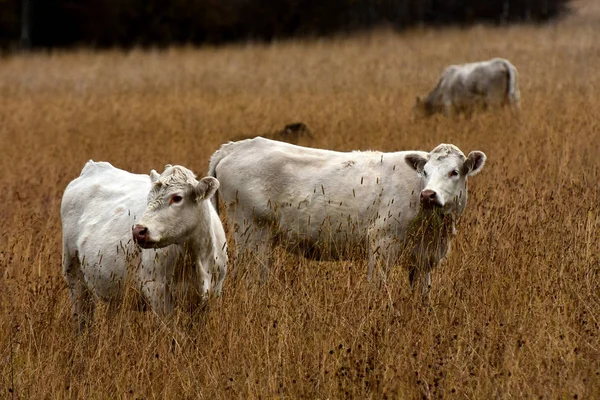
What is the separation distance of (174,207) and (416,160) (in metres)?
1.81

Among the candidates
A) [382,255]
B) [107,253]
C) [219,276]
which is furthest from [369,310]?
[107,253]

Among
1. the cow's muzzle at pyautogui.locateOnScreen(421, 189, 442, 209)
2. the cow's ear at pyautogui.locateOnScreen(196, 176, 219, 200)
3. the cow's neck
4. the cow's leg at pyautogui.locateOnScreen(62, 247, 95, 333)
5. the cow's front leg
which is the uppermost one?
the cow's ear at pyautogui.locateOnScreen(196, 176, 219, 200)

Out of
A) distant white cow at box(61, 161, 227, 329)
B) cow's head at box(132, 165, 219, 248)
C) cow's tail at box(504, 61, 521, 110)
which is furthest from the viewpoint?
cow's tail at box(504, 61, 521, 110)

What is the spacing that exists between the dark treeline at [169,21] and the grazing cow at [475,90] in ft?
54.7

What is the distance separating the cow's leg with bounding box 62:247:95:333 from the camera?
4.88 m

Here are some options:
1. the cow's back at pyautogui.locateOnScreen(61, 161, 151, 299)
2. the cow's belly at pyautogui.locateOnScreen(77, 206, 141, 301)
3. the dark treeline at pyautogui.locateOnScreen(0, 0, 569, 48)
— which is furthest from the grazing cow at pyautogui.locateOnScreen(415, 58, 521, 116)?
the dark treeline at pyautogui.locateOnScreen(0, 0, 569, 48)

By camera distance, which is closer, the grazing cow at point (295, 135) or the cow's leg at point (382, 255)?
the cow's leg at point (382, 255)

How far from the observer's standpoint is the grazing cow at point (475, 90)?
41.0ft

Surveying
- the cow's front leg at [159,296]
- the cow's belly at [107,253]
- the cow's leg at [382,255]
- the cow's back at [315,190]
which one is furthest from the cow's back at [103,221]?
the cow's leg at [382,255]

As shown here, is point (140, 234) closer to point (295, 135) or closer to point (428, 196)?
point (428, 196)

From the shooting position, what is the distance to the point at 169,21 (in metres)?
32.9

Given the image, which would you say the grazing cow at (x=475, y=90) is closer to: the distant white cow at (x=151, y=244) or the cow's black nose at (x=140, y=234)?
the distant white cow at (x=151, y=244)

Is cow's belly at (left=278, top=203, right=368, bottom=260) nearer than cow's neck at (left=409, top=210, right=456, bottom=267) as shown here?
No

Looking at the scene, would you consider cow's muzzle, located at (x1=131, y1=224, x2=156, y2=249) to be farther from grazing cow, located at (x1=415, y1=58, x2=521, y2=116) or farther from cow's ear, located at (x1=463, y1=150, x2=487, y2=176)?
grazing cow, located at (x1=415, y1=58, x2=521, y2=116)
